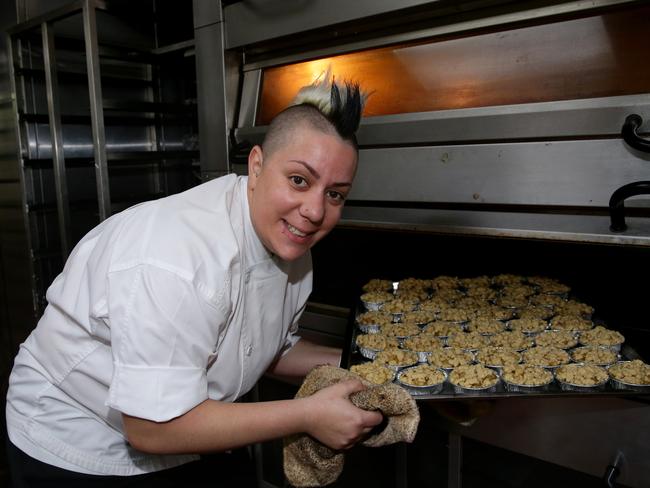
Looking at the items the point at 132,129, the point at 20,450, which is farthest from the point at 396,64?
the point at 132,129

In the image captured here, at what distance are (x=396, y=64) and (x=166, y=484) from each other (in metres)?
1.55

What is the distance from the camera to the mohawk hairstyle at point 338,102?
1.31 metres

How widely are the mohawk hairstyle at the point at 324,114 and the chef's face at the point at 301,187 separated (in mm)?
21

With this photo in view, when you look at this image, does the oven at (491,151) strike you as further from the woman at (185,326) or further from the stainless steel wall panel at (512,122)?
the woman at (185,326)

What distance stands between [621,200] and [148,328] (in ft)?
3.76

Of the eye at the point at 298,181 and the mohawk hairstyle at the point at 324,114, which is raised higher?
the mohawk hairstyle at the point at 324,114

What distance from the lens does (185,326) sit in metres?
1.17

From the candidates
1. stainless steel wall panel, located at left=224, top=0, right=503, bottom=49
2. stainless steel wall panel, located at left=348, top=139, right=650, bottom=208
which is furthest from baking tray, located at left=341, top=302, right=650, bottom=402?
stainless steel wall panel, located at left=224, top=0, right=503, bottom=49

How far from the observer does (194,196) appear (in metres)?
1.42

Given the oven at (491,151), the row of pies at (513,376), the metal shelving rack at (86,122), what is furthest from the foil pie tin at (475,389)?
the metal shelving rack at (86,122)

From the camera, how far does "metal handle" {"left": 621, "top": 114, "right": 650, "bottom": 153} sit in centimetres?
126

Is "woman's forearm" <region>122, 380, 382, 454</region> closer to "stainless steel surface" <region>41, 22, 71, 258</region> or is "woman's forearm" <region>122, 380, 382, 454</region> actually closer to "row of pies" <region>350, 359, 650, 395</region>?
"row of pies" <region>350, 359, 650, 395</region>

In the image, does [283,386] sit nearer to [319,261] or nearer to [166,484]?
Answer: [319,261]

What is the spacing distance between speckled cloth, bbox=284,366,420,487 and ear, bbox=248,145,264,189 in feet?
1.76
